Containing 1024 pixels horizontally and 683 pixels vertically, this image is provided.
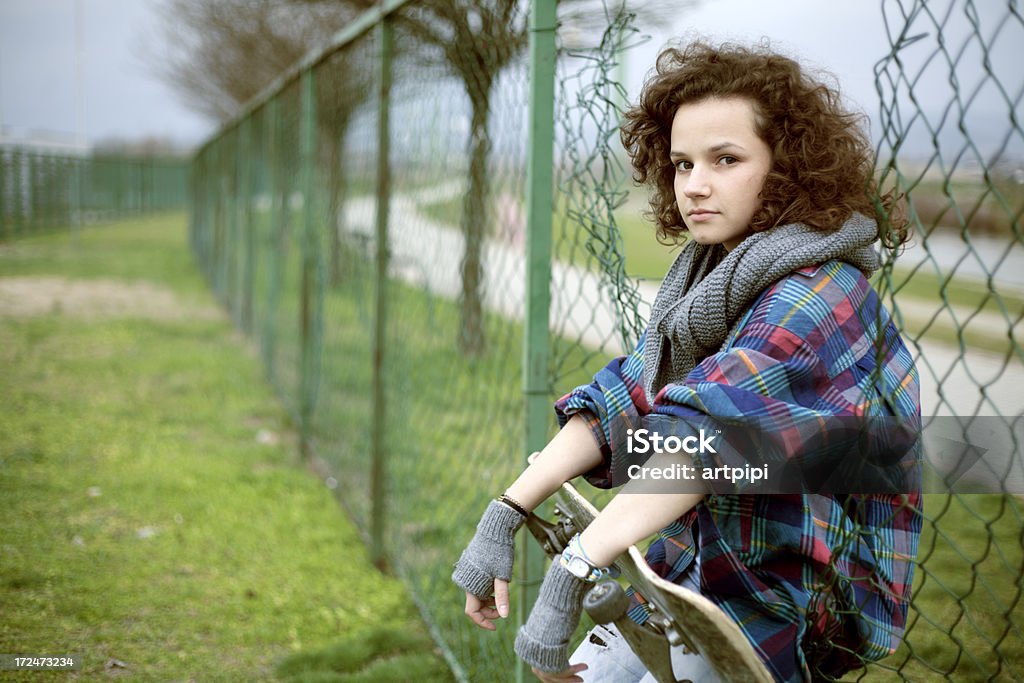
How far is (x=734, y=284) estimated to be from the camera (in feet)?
4.20

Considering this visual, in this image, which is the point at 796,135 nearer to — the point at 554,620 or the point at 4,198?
the point at 554,620

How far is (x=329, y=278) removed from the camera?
16.3 feet

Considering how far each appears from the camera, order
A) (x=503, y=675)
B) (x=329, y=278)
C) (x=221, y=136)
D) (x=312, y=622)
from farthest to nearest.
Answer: (x=221, y=136), (x=329, y=278), (x=312, y=622), (x=503, y=675)

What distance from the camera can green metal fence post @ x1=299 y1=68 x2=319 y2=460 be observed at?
495 centimetres

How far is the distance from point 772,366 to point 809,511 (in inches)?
8.6

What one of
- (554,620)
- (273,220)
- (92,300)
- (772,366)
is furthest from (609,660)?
(92,300)

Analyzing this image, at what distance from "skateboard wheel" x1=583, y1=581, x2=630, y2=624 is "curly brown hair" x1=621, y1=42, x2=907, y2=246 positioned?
55 centimetres

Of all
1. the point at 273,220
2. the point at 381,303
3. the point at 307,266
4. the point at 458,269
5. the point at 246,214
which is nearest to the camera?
the point at 458,269

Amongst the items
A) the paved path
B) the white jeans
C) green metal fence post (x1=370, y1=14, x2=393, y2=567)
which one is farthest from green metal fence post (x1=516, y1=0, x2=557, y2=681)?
green metal fence post (x1=370, y1=14, x2=393, y2=567)

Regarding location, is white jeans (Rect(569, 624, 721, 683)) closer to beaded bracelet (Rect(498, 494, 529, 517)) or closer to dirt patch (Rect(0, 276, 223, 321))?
beaded bracelet (Rect(498, 494, 529, 517))

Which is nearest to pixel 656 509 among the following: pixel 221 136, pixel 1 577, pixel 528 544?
pixel 528 544

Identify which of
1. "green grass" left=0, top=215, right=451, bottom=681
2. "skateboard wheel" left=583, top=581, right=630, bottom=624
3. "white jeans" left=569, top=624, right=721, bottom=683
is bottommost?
"green grass" left=0, top=215, right=451, bottom=681

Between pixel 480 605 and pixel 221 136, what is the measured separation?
11145mm

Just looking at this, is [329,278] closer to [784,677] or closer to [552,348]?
[552,348]
